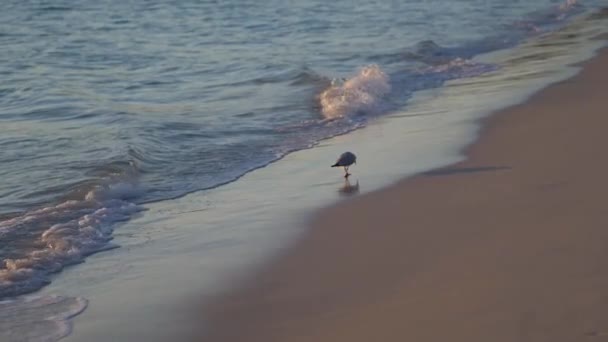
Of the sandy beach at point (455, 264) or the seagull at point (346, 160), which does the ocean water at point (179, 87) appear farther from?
the sandy beach at point (455, 264)

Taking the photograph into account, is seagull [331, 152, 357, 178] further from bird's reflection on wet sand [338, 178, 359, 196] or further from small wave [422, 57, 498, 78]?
small wave [422, 57, 498, 78]

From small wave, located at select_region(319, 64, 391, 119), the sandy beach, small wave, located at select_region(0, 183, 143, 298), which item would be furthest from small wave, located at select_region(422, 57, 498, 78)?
small wave, located at select_region(0, 183, 143, 298)

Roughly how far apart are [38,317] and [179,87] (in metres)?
7.44

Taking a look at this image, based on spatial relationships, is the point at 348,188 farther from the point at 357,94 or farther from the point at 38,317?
the point at 357,94

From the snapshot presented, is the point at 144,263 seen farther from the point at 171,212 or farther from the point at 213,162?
the point at 213,162

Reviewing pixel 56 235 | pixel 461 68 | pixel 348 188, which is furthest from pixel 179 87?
pixel 56 235

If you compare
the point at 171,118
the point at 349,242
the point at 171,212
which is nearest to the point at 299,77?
the point at 171,118

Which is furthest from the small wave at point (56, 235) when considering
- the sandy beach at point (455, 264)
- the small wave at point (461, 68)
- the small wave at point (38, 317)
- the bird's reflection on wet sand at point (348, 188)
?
the small wave at point (461, 68)

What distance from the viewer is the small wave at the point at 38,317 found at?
5082 mm

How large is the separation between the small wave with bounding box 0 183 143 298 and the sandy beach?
1.23m

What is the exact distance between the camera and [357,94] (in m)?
11.2

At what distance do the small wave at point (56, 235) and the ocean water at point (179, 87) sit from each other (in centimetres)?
1

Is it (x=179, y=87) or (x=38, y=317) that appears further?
(x=179, y=87)

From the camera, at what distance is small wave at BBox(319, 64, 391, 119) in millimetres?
10789
